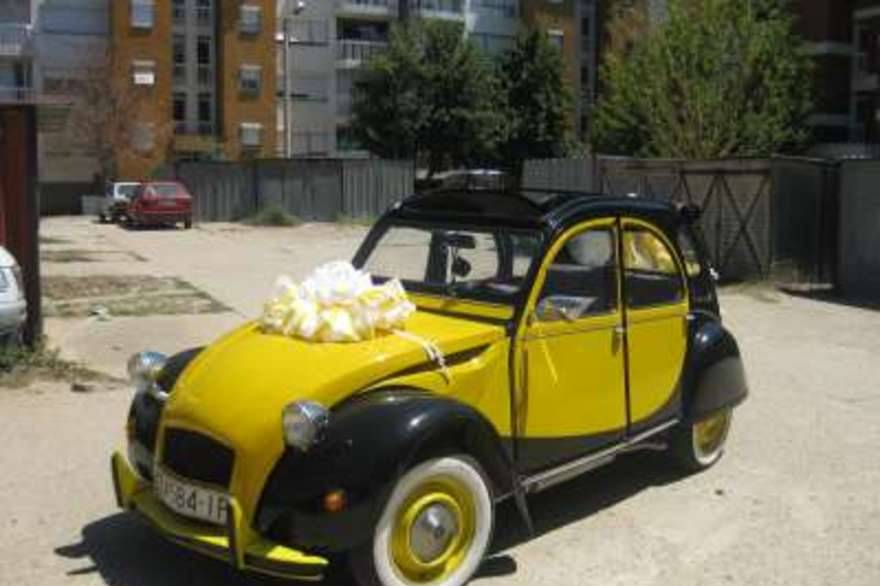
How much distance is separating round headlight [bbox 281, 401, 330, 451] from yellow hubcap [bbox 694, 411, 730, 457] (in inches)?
119

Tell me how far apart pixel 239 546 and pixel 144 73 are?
58.9 meters

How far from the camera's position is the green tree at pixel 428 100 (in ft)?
188

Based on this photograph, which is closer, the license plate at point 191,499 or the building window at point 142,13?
the license plate at point 191,499

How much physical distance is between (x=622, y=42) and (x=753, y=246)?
36.9m

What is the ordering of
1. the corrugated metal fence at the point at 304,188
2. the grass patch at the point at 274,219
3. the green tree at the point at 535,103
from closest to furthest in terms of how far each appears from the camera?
the grass patch at the point at 274,219
the corrugated metal fence at the point at 304,188
the green tree at the point at 535,103

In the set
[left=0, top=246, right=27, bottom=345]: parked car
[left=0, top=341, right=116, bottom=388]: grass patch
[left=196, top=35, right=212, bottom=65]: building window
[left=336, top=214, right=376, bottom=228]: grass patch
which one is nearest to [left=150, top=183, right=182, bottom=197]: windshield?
[left=336, top=214, right=376, bottom=228]: grass patch

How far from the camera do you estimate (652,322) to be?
684cm

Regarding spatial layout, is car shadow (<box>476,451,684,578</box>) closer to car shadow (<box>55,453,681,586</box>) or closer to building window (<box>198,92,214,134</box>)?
car shadow (<box>55,453,681,586</box>)

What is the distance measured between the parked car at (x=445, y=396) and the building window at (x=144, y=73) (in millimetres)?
56385

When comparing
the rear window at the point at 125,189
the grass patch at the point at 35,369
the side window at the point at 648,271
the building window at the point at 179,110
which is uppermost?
the building window at the point at 179,110

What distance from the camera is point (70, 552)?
5941 mm

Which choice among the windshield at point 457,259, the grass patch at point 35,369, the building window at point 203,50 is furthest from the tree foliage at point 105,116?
the windshield at point 457,259

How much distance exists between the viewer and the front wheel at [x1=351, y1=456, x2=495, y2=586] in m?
5.08

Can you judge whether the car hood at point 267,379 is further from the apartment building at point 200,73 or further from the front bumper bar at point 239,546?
the apartment building at point 200,73
